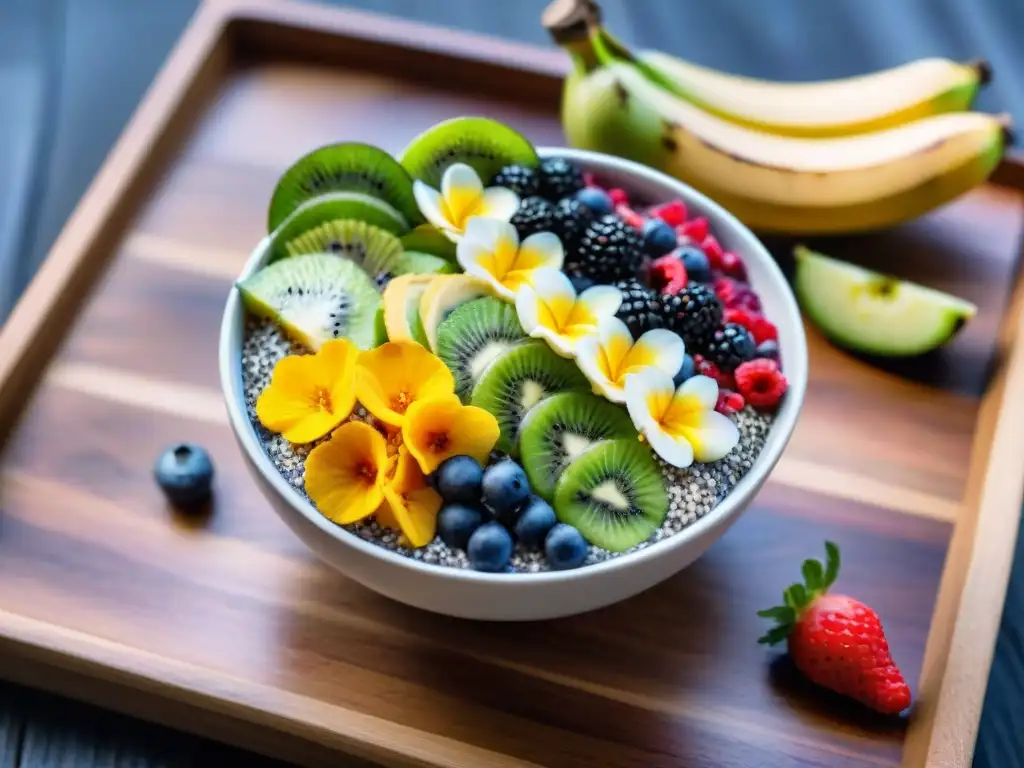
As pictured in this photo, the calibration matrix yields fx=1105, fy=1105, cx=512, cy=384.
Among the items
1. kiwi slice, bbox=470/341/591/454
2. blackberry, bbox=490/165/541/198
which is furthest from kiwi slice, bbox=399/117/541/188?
kiwi slice, bbox=470/341/591/454

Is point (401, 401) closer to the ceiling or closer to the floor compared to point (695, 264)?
closer to the floor

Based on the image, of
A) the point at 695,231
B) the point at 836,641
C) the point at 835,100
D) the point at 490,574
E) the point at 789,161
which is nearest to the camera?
the point at 490,574

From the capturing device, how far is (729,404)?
34.2 inches

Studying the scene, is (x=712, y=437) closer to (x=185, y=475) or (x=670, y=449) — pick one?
(x=670, y=449)

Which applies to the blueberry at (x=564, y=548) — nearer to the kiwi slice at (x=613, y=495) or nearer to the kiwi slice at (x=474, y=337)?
the kiwi slice at (x=613, y=495)

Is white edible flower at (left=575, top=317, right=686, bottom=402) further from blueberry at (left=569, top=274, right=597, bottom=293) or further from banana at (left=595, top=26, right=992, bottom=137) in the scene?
banana at (left=595, top=26, right=992, bottom=137)

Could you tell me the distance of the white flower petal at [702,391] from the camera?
835 millimetres

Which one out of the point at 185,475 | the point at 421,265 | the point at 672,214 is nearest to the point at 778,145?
the point at 672,214

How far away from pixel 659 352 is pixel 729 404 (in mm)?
73

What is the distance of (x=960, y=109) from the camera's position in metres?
1.26

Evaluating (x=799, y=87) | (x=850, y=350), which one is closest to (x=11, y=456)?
(x=850, y=350)

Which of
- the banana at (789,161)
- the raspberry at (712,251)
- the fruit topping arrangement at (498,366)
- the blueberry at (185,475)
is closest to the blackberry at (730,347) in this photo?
the fruit topping arrangement at (498,366)

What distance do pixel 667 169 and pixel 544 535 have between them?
53 cm

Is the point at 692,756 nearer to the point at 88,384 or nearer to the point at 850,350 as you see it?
the point at 850,350
